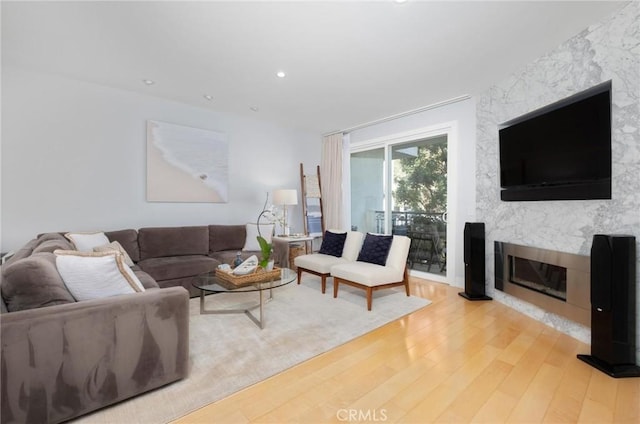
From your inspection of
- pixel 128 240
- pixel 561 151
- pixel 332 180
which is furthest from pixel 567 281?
pixel 128 240

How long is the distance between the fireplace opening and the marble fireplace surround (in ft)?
0.10

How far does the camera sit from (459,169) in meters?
4.03

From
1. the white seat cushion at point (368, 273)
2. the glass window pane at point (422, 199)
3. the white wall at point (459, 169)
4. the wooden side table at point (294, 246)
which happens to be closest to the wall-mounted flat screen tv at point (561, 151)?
the white wall at point (459, 169)

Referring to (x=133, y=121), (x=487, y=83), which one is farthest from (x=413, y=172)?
(x=133, y=121)

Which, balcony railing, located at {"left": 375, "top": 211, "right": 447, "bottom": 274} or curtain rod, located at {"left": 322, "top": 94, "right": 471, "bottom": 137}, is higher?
curtain rod, located at {"left": 322, "top": 94, "right": 471, "bottom": 137}

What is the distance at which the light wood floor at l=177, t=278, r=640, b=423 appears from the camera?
160 cm

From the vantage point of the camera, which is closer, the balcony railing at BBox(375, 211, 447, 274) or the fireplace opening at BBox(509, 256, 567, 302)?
the fireplace opening at BBox(509, 256, 567, 302)

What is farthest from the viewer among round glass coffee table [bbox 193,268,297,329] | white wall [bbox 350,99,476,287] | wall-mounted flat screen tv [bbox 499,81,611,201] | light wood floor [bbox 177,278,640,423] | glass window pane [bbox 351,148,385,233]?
glass window pane [bbox 351,148,385,233]

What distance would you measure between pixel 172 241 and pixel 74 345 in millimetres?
2517

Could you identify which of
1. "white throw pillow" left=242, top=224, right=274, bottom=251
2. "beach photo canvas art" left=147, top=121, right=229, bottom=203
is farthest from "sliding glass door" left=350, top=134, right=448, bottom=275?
"beach photo canvas art" left=147, top=121, right=229, bottom=203

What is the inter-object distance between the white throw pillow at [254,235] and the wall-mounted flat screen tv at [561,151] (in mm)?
3175

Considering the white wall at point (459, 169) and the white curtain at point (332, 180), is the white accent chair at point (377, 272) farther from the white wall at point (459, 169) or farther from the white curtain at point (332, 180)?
the white curtain at point (332, 180)

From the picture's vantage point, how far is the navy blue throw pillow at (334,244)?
13.4 ft

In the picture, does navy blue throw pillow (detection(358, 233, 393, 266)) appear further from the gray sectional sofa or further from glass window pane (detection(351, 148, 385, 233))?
the gray sectional sofa
